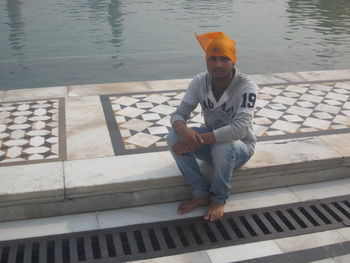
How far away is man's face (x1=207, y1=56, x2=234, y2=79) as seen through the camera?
114 inches

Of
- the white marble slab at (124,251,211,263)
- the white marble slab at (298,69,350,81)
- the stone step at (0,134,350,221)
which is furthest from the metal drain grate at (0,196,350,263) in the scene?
the white marble slab at (298,69,350,81)

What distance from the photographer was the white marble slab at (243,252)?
2688mm

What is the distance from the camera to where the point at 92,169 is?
10.8ft

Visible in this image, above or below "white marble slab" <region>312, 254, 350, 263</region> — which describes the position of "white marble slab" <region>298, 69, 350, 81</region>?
below

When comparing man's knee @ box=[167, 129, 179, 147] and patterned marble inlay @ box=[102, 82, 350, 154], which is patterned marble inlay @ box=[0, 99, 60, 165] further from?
man's knee @ box=[167, 129, 179, 147]

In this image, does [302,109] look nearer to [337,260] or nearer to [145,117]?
[145,117]

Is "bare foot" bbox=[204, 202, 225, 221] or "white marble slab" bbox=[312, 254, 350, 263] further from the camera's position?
"bare foot" bbox=[204, 202, 225, 221]

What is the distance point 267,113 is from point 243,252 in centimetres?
234

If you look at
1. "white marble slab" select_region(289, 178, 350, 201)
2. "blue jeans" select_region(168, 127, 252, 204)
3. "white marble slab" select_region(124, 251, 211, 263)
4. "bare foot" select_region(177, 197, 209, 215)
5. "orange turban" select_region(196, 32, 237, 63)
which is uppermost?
"orange turban" select_region(196, 32, 237, 63)

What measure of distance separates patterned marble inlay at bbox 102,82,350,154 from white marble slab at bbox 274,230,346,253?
1.42m

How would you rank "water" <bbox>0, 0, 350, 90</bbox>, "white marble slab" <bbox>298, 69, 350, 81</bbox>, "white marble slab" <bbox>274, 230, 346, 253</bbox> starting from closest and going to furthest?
"white marble slab" <bbox>274, 230, 346, 253</bbox> < "white marble slab" <bbox>298, 69, 350, 81</bbox> < "water" <bbox>0, 0, 350, 90</bbox>

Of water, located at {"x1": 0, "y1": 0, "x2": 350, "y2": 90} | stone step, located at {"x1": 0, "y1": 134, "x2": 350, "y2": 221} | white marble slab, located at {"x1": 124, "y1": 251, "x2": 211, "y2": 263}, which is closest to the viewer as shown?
white marble slab, located at {"x1": 124, "y1": 251, "x2": 211, "y2": 263}

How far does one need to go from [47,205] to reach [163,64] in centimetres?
570

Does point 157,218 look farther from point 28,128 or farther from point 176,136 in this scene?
point 28,128
